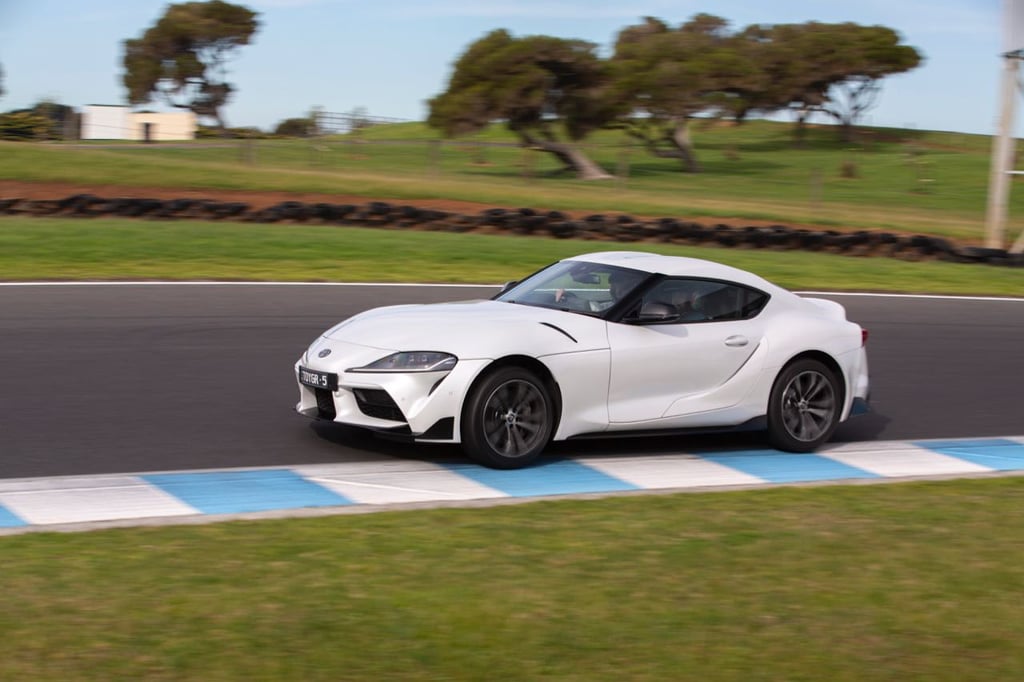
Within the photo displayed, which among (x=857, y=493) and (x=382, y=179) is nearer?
(x=857, y=493)

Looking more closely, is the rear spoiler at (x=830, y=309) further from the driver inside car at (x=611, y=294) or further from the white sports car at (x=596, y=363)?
the driver inside car at (x=611, y=294)

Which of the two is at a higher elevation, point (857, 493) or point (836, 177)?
point (836, 177)

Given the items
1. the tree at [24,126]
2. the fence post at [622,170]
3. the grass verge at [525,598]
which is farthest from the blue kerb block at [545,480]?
the tree at [24,126]

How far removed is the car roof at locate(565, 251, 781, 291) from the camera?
859cm

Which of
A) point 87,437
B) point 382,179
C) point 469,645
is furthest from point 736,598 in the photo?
point 382,179

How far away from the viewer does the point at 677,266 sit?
8648 millimetres

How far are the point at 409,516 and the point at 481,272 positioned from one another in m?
11.6

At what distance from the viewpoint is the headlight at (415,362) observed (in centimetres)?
754

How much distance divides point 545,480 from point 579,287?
4.78ft

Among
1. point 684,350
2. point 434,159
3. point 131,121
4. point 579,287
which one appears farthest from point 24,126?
point 684,350

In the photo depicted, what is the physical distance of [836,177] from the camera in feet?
187

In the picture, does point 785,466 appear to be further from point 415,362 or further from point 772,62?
point 772,62

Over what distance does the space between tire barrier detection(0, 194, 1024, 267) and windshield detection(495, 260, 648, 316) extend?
43.3ft

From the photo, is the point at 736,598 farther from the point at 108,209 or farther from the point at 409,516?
the point at 108,209
